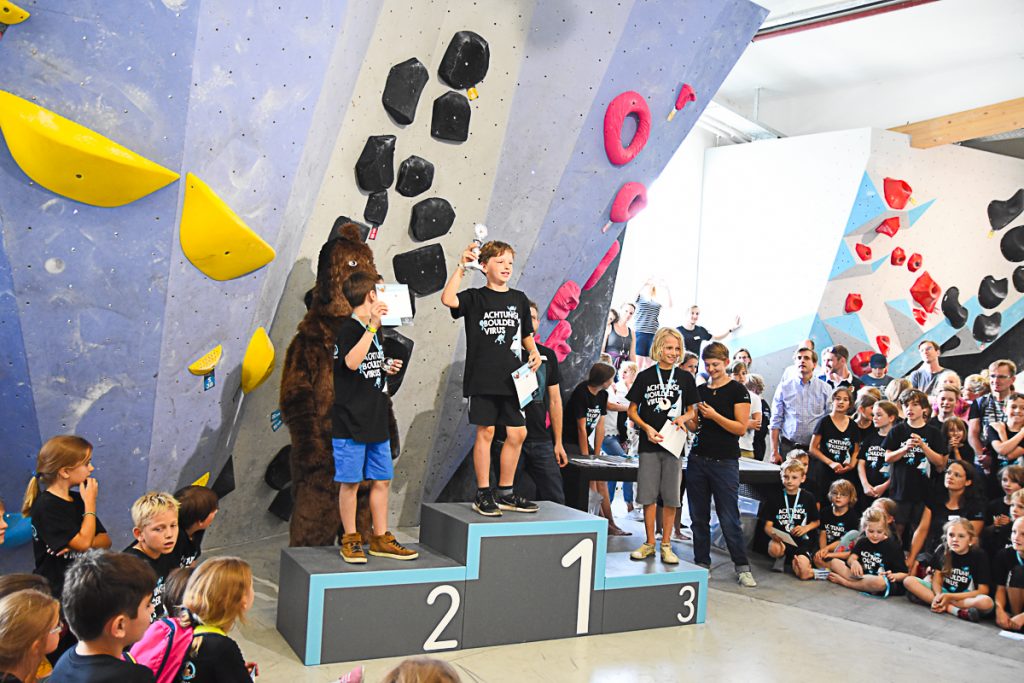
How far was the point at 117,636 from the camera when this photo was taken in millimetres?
1960

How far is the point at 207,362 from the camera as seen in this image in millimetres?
3840

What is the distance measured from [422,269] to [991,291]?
809 centimetres

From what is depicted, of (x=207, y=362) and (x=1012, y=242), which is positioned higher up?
(x=1012, y=242)

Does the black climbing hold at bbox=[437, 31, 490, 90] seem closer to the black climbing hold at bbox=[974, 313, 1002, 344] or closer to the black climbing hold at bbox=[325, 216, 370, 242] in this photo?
the black climbing hold at bbox=[325, 216, 370, 242]

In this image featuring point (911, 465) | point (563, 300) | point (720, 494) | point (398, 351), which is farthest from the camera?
point (563, 300)

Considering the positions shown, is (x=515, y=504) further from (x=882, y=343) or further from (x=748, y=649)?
(x=882, y=343)

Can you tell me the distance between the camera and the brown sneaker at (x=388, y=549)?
3908 mm

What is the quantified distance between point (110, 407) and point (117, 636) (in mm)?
1775

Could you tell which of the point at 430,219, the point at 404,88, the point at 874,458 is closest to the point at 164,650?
the point at 404,88

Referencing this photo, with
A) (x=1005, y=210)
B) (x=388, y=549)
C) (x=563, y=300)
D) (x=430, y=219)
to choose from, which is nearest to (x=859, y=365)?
(x=1005, y=210)

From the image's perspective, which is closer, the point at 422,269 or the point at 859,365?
the point at 422,269

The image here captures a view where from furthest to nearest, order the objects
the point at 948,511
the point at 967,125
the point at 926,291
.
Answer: the point at 926,291 → the point at 967,125 → the point at 948,511

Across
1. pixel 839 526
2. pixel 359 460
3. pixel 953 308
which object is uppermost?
pixel 953 308

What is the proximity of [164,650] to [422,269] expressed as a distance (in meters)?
3.16
